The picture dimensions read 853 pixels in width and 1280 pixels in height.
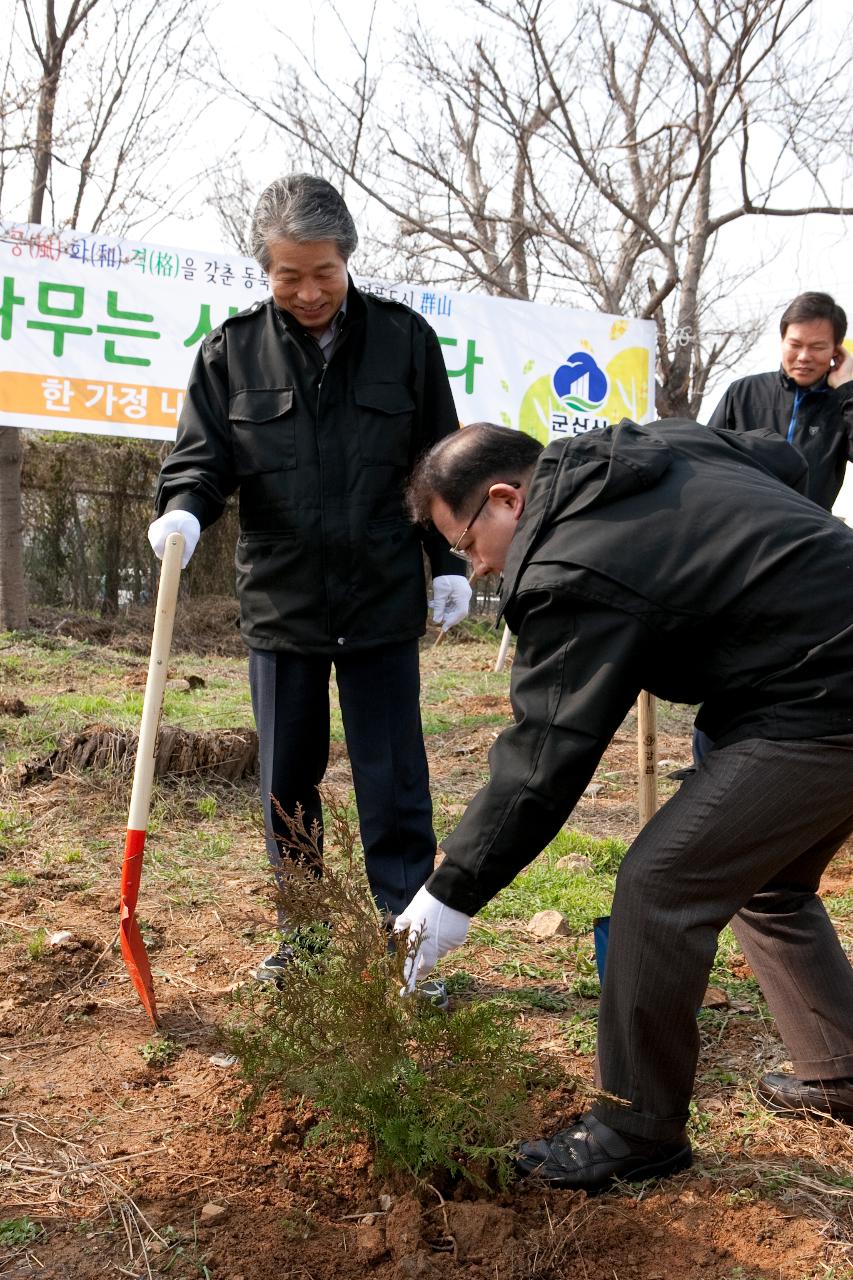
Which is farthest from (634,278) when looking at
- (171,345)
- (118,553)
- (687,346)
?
(171,345)

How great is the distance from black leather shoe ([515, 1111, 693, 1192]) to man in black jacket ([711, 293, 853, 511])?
102 inches

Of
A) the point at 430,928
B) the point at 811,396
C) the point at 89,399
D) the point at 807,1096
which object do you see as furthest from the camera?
the point at 89,399

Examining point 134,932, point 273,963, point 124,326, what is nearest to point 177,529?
point 134,932

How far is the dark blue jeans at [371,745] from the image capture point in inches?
107

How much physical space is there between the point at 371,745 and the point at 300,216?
1275 mm

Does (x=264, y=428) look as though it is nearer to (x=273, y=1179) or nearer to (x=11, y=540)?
(x=273, y=1179)

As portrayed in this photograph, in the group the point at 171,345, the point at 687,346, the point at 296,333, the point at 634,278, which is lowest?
the point at 296,333

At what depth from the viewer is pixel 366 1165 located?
2.01 metres

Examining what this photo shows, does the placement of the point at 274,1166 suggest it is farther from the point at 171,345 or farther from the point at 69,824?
the point at 171,345

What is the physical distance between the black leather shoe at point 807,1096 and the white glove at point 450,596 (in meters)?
1.33

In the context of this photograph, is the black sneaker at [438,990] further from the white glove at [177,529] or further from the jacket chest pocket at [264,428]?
the jacket chest pocket at [264,428]

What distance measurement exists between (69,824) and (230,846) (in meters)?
0.61

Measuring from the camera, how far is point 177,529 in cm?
256

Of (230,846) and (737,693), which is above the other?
(737,693)
